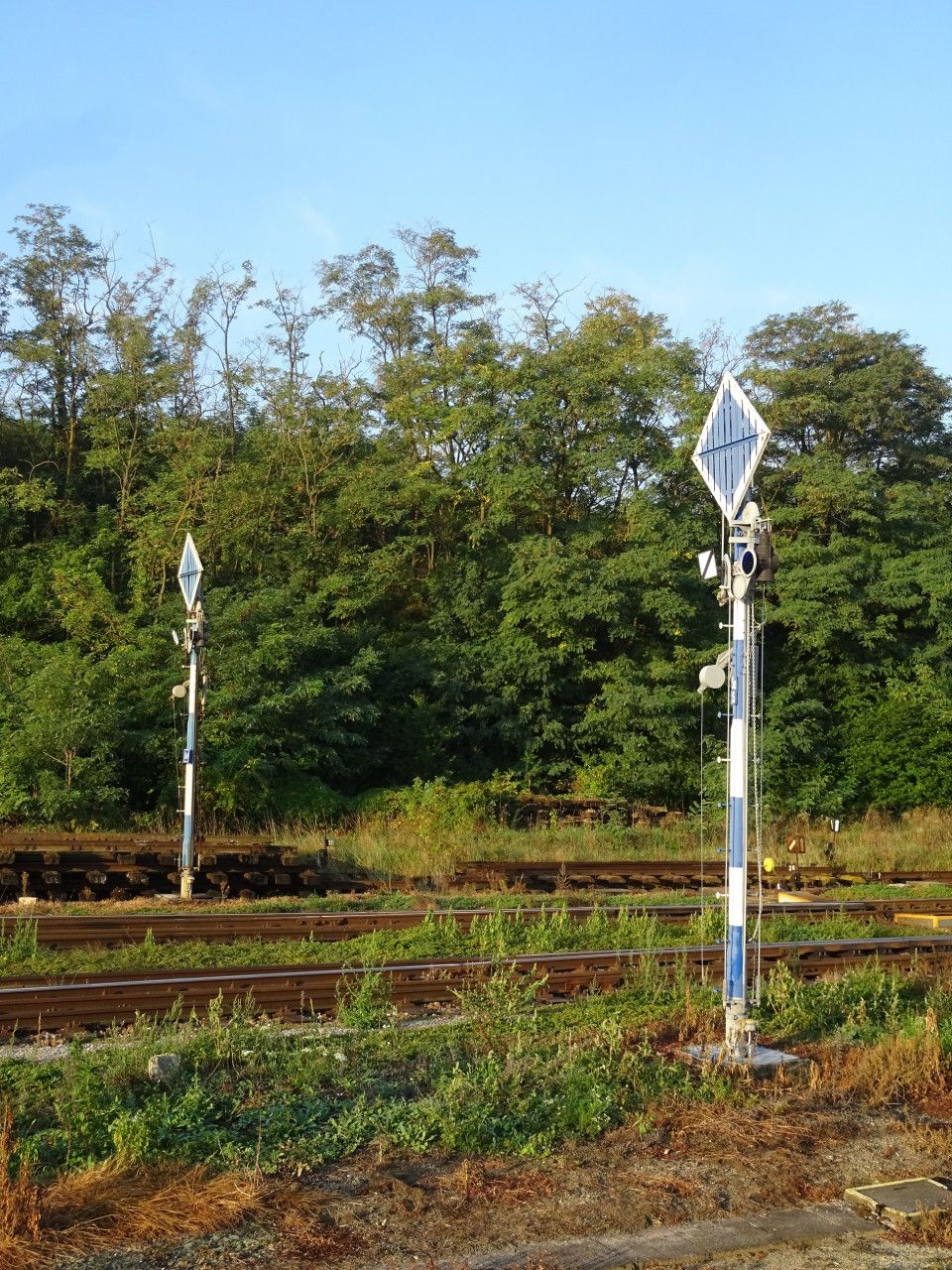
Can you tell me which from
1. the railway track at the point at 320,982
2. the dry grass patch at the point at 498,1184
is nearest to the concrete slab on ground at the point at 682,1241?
the dry grass patch at the point at 498,1184

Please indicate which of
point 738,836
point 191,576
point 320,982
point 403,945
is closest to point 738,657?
point 738,836

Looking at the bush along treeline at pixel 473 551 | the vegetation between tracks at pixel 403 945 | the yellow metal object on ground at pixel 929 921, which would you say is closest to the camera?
the vegetation between tracks at pixel 403 945

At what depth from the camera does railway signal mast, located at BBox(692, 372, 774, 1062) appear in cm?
883

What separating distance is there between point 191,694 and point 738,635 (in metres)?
12.6

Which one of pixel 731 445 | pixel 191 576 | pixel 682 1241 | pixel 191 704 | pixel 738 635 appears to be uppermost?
pixel 191 576

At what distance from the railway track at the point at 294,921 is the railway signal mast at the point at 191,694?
206cm

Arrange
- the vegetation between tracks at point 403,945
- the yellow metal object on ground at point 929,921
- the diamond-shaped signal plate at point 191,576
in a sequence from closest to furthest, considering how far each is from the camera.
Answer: the vegetation between tracks at point 403,945
the yellow metal object on ground at point 929,921
the diamond-shaped signal plate at point 191,576

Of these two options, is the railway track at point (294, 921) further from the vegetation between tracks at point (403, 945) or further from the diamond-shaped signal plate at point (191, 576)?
the diamond-shaped signal plate at point (191, 576)

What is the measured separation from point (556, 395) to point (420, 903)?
21.1m

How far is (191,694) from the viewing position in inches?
779

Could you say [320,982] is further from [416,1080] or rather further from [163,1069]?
[163,1069]

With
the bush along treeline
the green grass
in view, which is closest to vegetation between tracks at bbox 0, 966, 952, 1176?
the green grass

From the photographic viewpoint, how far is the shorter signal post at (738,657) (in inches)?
347

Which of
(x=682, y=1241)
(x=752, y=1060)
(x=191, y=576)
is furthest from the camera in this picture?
(x=191, y=576)
